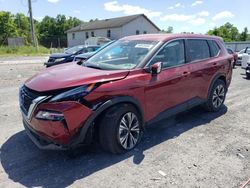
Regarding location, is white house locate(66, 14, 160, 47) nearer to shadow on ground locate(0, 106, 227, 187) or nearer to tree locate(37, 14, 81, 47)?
tree locate(37, 14, 81, 47)

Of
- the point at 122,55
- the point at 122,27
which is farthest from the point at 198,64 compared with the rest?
the point at 122,27

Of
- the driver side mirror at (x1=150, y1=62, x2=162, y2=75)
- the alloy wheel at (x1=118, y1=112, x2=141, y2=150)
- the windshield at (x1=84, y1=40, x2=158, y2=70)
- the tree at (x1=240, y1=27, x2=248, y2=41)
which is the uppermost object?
the tree at (x1=240, y1=27, x2=248, y2=41)

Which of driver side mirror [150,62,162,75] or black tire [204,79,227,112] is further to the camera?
black tire [204,79,227,112]

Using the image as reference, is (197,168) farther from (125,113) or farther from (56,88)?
(56,88)

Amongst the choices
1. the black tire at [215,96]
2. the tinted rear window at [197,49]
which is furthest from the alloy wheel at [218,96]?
the tinted rear window at [197,49]

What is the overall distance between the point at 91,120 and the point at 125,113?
591 millimetres

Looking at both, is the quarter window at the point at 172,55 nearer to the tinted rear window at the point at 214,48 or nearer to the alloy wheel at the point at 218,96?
the tinted rear window at the point at 214,48

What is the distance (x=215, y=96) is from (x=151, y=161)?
2873 mm

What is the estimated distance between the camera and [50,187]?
3146 millimetres

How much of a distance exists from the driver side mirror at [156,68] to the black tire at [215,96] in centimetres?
209

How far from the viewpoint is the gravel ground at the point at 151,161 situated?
3.29 metres

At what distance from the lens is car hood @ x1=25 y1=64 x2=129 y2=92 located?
346 cm

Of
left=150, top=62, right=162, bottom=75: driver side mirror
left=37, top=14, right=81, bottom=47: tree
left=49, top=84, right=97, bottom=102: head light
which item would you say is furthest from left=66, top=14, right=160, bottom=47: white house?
left=49, top=84, right=97, bottom=102: head light

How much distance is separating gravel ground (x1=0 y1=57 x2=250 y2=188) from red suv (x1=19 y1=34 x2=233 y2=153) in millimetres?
338
